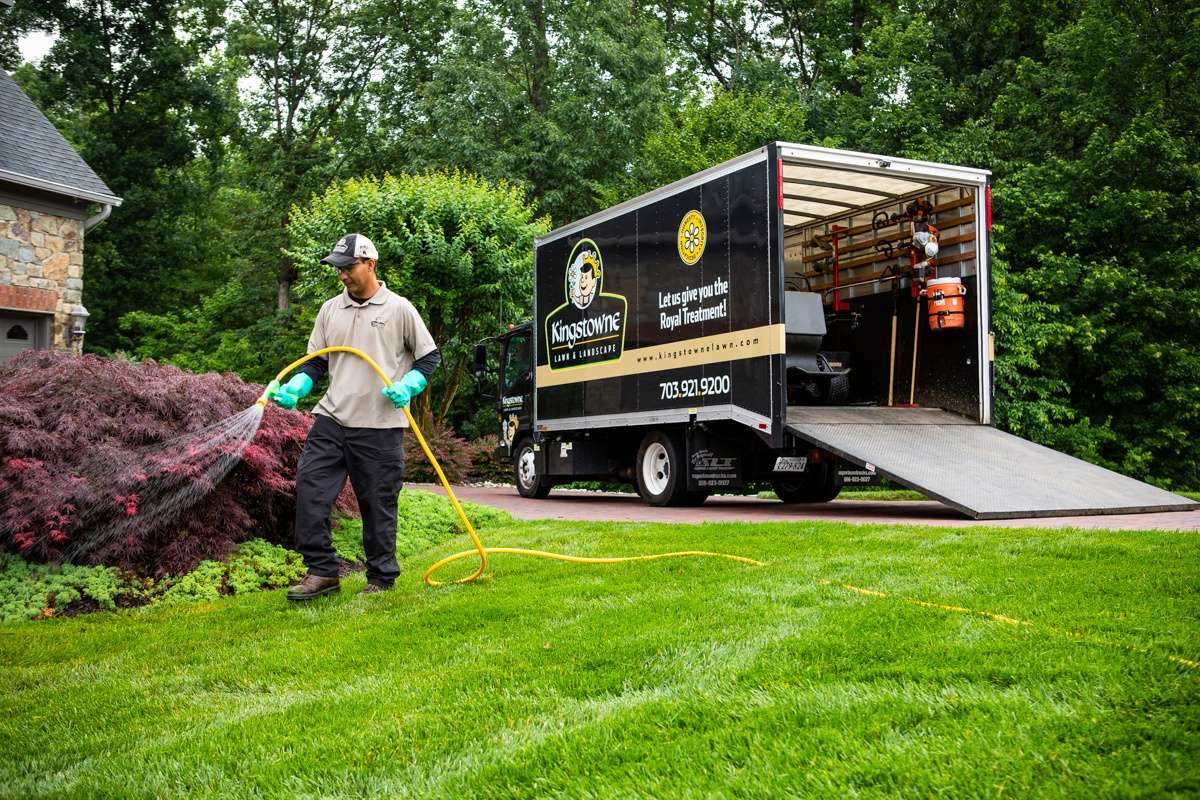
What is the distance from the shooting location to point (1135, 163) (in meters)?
19.3

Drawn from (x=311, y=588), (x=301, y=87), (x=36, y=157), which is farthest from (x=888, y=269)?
(x=301, y=87)

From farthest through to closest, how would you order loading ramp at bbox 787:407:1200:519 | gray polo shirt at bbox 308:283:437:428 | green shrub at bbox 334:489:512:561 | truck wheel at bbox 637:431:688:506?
truck wheel at bbox 637:431:688:506
loading ramp at bbox 787:407:1200:519
green shrub at bbox 334:489:512:561
gray polo shirt at bbox 308:283:437:428

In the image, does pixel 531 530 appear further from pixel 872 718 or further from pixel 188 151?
pixel 188 151

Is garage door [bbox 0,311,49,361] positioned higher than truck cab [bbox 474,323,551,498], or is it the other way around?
garage door [bbox 0,311,49,361]

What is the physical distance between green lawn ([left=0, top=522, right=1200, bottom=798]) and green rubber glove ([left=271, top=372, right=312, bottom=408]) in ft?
3.61

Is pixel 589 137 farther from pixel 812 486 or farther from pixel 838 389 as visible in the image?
pixel 838 389

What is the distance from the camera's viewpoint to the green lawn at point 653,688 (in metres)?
2.56

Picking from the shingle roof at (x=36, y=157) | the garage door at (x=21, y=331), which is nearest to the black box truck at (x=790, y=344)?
the garage door at (x=21, y=331)

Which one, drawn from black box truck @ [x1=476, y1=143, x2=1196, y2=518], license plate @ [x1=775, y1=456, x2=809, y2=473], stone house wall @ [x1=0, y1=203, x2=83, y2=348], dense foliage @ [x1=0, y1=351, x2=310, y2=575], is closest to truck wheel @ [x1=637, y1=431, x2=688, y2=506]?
black box truck @ [x1=476, y1=143, x2=1196, y2=518]

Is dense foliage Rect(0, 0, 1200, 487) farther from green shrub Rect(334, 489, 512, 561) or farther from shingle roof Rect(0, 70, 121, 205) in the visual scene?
green shrub Rect(334, 489, 512, 561)

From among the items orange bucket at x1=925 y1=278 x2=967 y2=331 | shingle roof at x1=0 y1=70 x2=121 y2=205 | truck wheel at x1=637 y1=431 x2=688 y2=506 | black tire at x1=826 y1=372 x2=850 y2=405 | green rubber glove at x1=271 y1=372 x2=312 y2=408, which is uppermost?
shingle roof at x1=0 y1=70 x2=121 y2=205

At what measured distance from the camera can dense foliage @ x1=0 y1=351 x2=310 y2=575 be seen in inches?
245

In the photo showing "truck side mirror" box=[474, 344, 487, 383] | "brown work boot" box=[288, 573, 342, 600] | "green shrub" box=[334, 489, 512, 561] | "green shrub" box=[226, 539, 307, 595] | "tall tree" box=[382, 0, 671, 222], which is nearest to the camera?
"brown work boot" box=[288, 573, 342, 600]

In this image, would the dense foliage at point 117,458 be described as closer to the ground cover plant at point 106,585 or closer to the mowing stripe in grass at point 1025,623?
the ground cover plant at point 106,585
